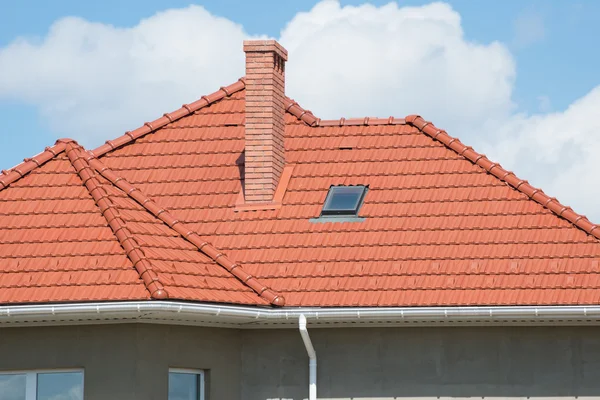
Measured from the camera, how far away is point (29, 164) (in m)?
17.1

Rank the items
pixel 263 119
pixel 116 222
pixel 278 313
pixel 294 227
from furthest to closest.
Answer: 1. pixel 263 119
2. pixel 294 227
3. pixel 116 222
4. pixel 278 313

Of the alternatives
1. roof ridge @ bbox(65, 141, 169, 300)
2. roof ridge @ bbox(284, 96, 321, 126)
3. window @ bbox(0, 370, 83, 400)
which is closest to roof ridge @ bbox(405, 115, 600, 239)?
roof ridge @ bbox(284, 96, 321, 126)

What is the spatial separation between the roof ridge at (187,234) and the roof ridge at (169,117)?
1.01m

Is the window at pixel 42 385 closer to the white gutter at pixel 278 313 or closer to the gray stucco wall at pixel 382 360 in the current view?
the gray stucco wall at pixel 382 360

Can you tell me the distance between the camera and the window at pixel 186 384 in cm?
1521

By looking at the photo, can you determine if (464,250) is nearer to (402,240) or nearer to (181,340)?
(402,240)

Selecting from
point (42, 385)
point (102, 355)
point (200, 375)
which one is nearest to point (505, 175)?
point (200, 375)

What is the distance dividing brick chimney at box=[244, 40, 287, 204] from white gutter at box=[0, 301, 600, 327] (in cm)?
273

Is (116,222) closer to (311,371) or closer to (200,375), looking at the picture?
(200,375)

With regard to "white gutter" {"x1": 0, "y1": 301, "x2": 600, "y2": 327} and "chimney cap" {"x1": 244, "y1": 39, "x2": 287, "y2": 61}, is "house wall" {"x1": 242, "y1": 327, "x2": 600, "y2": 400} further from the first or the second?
"chimney cap" {"x1": 244, "y1": 39, "x2": 287, "y2": 61}

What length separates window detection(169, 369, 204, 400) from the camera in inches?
599

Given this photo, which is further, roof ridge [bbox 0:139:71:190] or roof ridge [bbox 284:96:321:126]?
roof ridge [bbox 284:96:321:126]

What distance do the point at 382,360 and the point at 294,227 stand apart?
8.24 ft

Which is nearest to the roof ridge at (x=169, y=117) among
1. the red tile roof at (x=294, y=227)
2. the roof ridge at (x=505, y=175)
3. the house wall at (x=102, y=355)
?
Result: the red tile roof at (x=294, y=227)
